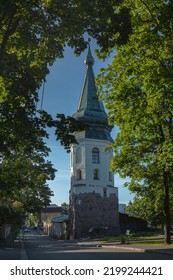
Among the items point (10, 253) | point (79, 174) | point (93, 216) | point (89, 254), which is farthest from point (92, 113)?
point (89, 254)

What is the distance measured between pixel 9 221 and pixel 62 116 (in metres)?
26.0

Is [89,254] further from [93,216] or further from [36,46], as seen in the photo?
[93,216]

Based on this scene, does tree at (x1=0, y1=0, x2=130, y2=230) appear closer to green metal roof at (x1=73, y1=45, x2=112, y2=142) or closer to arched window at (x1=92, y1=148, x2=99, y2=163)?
green metal roof at (x1=73, y1=45, x2=112, y2=142)

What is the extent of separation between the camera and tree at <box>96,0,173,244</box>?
17.7 meters

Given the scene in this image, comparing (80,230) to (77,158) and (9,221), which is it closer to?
(77,158)

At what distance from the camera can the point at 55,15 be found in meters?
11.2

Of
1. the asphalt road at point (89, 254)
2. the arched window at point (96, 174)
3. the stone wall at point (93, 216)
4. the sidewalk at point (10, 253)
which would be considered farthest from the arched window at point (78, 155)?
the asphalt road at point (89, 254)

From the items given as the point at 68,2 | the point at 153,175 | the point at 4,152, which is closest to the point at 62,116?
the point at 4,152

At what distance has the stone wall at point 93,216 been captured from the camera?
2063 inches

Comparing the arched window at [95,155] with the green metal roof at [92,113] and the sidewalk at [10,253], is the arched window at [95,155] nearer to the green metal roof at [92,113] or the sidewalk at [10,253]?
the green metal roof at [92,113]

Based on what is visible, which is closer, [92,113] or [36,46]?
[36,46]

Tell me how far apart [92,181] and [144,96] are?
36315 mm

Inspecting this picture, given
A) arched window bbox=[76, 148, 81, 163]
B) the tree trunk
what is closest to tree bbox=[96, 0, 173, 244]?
the tree trunk

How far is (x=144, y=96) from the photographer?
20.2 metres
